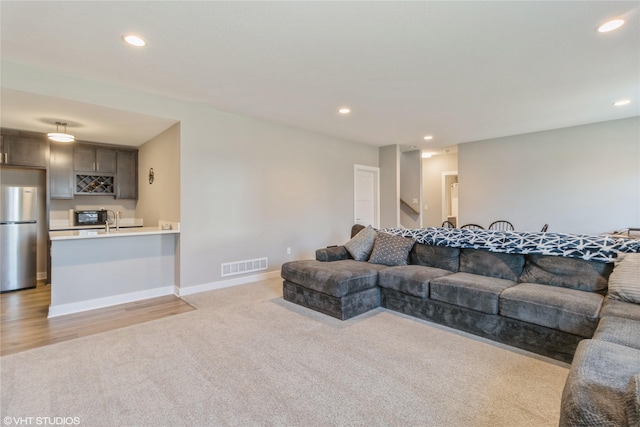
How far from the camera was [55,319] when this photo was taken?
11.0 feet

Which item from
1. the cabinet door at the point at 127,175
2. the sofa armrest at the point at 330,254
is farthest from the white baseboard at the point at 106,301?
the cabinet door at the point at 127,175

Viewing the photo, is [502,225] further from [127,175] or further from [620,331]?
[127,175]

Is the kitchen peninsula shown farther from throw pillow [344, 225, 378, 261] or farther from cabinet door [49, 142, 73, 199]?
throw pillow [344, 225, 378, 261]

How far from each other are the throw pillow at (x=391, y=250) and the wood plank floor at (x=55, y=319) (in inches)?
95.0

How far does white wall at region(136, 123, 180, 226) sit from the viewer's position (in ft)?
14.1

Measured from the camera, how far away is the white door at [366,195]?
22.0ft

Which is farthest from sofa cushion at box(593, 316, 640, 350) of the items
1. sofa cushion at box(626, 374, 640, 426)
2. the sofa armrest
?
the sofa armrest

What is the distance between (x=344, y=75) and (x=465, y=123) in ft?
9.51

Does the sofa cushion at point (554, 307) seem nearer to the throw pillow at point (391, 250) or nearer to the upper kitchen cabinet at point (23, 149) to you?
the throw pillow at point (391, 250)

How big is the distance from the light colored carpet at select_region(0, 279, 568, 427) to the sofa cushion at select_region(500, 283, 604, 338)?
299mm

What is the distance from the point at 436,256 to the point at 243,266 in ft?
9.35

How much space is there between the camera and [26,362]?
2393 millimetres

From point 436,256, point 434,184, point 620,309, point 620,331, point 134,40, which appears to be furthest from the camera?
point 434,184

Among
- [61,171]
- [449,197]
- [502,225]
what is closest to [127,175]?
[61,171]
